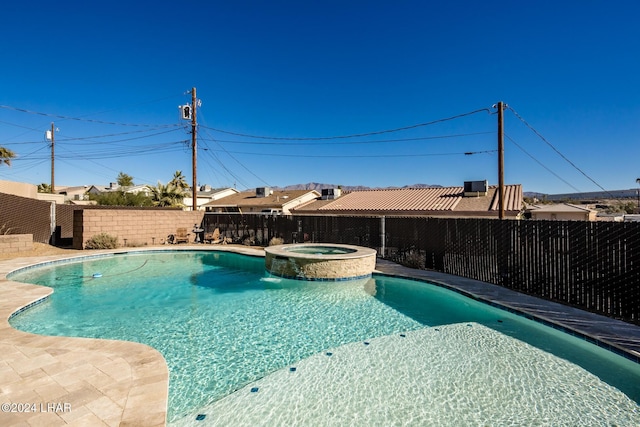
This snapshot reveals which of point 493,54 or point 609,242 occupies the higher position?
point 493,54

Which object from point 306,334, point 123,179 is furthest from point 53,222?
point 123,179

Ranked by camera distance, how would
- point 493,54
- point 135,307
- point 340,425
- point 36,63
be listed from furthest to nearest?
point 36,63 → point 493,54 → point 135,307 → point 340,425

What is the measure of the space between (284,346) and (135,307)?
4.41 m

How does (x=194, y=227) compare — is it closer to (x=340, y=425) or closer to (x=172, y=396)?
(x=172, y=396)

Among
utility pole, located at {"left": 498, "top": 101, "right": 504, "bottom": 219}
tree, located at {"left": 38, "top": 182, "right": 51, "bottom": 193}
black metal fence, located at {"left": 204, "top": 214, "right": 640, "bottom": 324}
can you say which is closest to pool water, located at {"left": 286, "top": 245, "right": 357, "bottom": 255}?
black metal fence, located at {"left": 204, "top": 214, "right": 640, "bottom": 324}

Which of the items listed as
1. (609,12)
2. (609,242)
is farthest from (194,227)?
(609,12)

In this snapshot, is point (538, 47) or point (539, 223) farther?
point (538, 47)

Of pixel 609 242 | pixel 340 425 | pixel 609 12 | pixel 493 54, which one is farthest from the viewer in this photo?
pixel 493 54

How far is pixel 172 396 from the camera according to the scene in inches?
160

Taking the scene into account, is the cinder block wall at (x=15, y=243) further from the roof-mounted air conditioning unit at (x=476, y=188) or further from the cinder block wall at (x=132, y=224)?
the roof-mounted air conditioning unit at (x=476, y=188)

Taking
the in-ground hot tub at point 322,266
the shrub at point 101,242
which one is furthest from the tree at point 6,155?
the in-ground hot tub at point 322,266

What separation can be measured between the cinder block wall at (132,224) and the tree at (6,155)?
1495 cm

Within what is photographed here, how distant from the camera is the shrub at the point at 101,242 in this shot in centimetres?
1585

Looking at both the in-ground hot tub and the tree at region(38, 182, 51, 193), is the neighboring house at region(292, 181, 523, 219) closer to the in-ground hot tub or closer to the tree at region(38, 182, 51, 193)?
the in-ground hot tub
